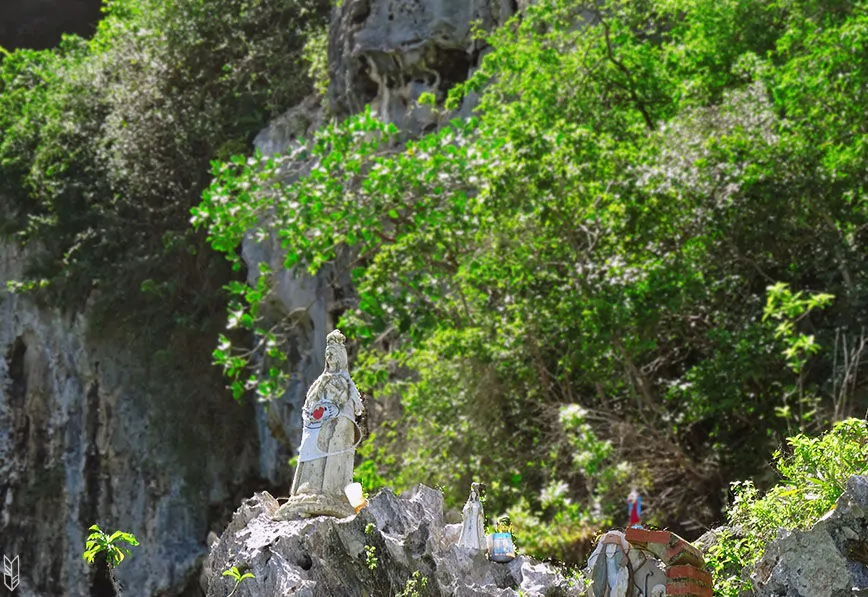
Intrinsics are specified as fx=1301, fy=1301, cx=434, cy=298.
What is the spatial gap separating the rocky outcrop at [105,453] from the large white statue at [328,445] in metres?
10.3

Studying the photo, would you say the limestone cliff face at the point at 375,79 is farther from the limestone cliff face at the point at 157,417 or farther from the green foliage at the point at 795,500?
the green foliage at the point at 795,500

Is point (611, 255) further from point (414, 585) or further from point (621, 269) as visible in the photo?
point (414, 585)

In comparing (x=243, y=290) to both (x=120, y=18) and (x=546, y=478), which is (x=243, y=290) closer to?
(x=546, y=478)

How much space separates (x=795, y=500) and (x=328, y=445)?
9.13 ft

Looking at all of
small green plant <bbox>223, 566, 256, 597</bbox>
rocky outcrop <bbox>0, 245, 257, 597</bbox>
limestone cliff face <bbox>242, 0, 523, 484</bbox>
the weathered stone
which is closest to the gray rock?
small green plant <bbox>223, 566, 256, 597</bbox>

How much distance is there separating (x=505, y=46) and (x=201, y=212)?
3631mm

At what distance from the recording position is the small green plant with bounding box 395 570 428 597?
7031 millimetres

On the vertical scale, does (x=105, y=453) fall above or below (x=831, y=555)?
above

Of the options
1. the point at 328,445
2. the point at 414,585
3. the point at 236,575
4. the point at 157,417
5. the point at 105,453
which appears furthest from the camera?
the point at 105,453

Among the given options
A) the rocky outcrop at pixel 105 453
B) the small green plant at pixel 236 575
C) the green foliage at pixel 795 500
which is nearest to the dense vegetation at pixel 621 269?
the green foliage at pixel 795 500

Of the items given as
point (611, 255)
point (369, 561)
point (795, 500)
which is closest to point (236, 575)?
point (369, 561)

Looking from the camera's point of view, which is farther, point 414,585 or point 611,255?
point 611,255

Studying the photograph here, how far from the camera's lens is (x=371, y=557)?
7.32 meters

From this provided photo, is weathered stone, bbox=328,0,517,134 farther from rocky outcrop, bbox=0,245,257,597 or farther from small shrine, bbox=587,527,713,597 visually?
small shrine, bbox=587,527,713,597
